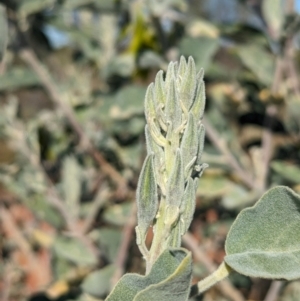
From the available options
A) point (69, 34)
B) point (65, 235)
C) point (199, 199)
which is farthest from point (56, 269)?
point (69, 34)

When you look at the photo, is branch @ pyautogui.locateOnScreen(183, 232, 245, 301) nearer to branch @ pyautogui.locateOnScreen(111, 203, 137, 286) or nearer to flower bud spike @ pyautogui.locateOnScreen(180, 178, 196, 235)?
branch @ pyautogui.locateOnScreen(111, 203, 137, 286)

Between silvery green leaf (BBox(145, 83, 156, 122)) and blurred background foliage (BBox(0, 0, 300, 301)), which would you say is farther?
blurred background foliage (BBox(0, 0, 300, 301))

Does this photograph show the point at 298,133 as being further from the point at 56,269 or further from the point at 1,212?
the point at 1,212

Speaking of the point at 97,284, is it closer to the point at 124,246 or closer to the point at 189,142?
the point at 124,246

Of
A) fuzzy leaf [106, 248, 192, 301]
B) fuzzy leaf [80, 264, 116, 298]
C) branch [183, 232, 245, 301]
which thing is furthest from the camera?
branch [183, 232, 245, 301]

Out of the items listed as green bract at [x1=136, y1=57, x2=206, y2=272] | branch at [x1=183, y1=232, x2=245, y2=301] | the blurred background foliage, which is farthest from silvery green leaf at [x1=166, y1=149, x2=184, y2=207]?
branch at [x1=183, y1=232, x2=245, y2=301]

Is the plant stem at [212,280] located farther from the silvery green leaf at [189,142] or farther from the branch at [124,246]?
the branch at [124,246]

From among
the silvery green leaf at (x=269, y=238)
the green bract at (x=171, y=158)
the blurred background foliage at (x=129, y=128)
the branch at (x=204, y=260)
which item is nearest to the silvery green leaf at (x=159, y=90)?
the green bract at (x=171, y=158)
